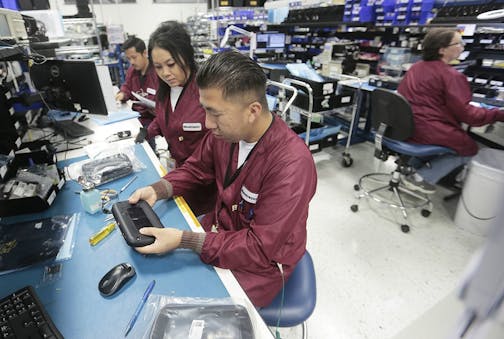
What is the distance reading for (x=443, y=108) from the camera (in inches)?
87.8

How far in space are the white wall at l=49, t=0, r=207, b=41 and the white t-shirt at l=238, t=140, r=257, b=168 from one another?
7.85 meters

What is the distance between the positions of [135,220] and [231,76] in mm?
565

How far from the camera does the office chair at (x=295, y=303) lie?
1.01 m

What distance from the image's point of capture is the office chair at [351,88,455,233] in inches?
85.7

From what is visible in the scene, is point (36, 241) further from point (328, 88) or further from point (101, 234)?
point (328, 88)

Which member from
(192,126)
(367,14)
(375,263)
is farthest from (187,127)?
(367,14)

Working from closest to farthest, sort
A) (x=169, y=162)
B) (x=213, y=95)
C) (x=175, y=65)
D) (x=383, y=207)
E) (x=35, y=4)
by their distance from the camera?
(x=213, y=95), (x=175, y=65), (x=169, y=162), (x=383, y=207), (x=35, y=4)

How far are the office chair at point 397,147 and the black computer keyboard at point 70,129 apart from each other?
2.16 m

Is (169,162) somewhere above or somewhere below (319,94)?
below

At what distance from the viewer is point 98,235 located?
98cm

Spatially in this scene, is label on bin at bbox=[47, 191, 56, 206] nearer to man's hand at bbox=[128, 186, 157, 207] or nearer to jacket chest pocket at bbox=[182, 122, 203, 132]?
man's hand at bbox=[128, 186, 157, 207]

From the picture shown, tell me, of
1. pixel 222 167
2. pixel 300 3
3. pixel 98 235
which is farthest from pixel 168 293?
pixel 300 3

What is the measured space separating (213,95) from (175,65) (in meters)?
0.72

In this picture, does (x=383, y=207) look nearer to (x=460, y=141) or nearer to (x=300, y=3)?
(x=460, y=141)
